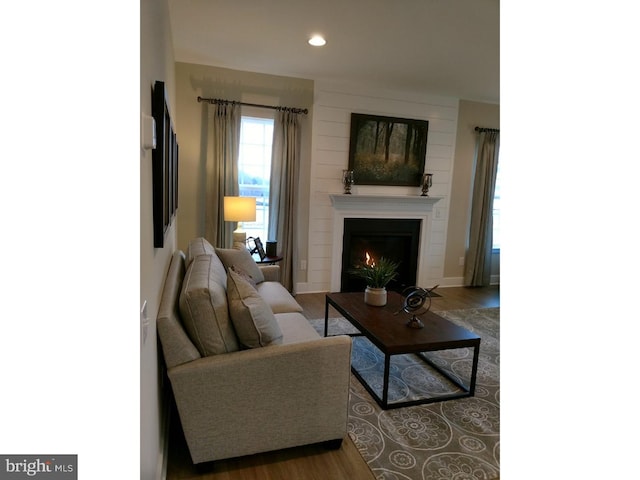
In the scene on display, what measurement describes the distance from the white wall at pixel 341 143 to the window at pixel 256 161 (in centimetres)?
57

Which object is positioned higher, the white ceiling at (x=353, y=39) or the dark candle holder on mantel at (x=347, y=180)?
the white ceiling at (x=353, y=39)

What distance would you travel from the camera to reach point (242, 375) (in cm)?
177

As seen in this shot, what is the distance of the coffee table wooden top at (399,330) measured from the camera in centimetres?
241

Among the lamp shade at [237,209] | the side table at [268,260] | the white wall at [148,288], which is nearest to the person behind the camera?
the white wall at [148,288]

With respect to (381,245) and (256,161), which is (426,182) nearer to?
(381,245)

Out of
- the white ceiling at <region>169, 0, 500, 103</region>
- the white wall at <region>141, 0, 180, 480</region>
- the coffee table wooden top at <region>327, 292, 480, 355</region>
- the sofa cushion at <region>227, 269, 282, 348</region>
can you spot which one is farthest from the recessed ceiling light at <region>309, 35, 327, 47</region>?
the sofa cushion at <region>227, 269, 282, 348</region>

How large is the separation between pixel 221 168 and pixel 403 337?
283 cm

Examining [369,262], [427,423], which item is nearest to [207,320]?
[427,423]

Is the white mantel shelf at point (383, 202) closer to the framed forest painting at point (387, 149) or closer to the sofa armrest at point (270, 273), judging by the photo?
the framed forest painting at point (387, 149)

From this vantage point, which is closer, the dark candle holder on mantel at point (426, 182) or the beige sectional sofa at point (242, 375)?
the beige sectional sofa at point (242, 375)

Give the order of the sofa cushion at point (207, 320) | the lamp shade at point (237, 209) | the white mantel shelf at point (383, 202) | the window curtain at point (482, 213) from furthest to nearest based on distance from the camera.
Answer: the window curtain at point (482, 213) → the white mantel shelf at point (383, 202) → the lamp shade at point (237, 209) → the sofa cushion at point (207, 320)

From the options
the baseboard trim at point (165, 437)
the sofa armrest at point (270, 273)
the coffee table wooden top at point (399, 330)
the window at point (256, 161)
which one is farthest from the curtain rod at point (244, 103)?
the baseboard trim at point (165, 437)

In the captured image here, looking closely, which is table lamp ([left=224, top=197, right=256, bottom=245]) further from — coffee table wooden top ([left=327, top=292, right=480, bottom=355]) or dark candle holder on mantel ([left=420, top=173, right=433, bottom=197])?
dark candle holder on mantel ([left=420, top=173, right=433, bottom=197])

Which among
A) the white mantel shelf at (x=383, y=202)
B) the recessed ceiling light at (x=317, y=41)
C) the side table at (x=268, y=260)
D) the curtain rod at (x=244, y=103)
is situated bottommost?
the side table at (x=268, y=260)
